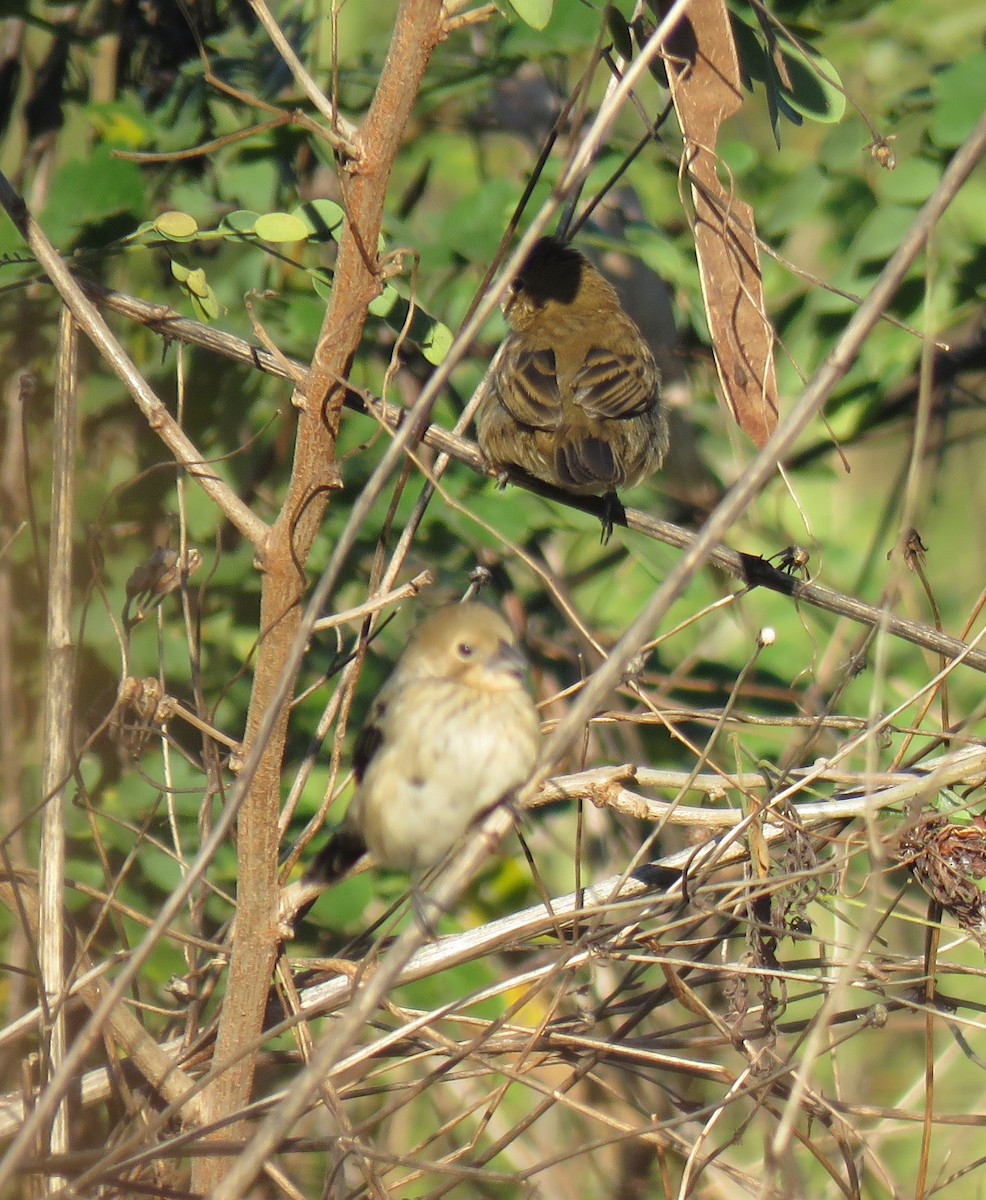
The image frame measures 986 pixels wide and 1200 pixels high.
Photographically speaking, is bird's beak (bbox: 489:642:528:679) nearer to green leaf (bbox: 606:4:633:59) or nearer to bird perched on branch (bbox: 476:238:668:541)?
bird perched on branch (bbox: 476:238:668:541)

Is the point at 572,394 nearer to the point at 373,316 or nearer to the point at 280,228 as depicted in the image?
the point at 373,316

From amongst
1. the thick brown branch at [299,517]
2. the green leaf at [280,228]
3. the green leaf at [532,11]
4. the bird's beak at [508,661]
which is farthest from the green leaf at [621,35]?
the bird's beak at [508,661]

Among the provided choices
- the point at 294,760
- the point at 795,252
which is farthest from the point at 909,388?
the point at 294,760

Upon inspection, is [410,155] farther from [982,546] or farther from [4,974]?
[982,546]

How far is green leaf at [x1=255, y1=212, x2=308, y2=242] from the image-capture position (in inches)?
102

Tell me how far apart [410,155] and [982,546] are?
4073 mm

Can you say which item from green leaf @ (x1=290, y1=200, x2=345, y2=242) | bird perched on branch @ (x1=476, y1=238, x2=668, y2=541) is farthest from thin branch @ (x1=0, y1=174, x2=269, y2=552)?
bird perched on branch @ (x1=476, y1=238, x2=668, y2=541)

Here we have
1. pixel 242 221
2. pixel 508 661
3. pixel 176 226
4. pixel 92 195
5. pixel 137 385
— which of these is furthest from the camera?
pixel 92 195

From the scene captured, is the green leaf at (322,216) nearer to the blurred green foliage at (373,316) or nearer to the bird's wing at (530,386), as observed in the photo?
the blurred green foliage at (373,316)

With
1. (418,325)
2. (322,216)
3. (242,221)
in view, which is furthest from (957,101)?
(242,221)

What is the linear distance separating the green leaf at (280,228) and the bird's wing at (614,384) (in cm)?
186

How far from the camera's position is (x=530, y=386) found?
4.38m

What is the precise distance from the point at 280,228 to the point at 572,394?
1928mm

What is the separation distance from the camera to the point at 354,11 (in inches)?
224
